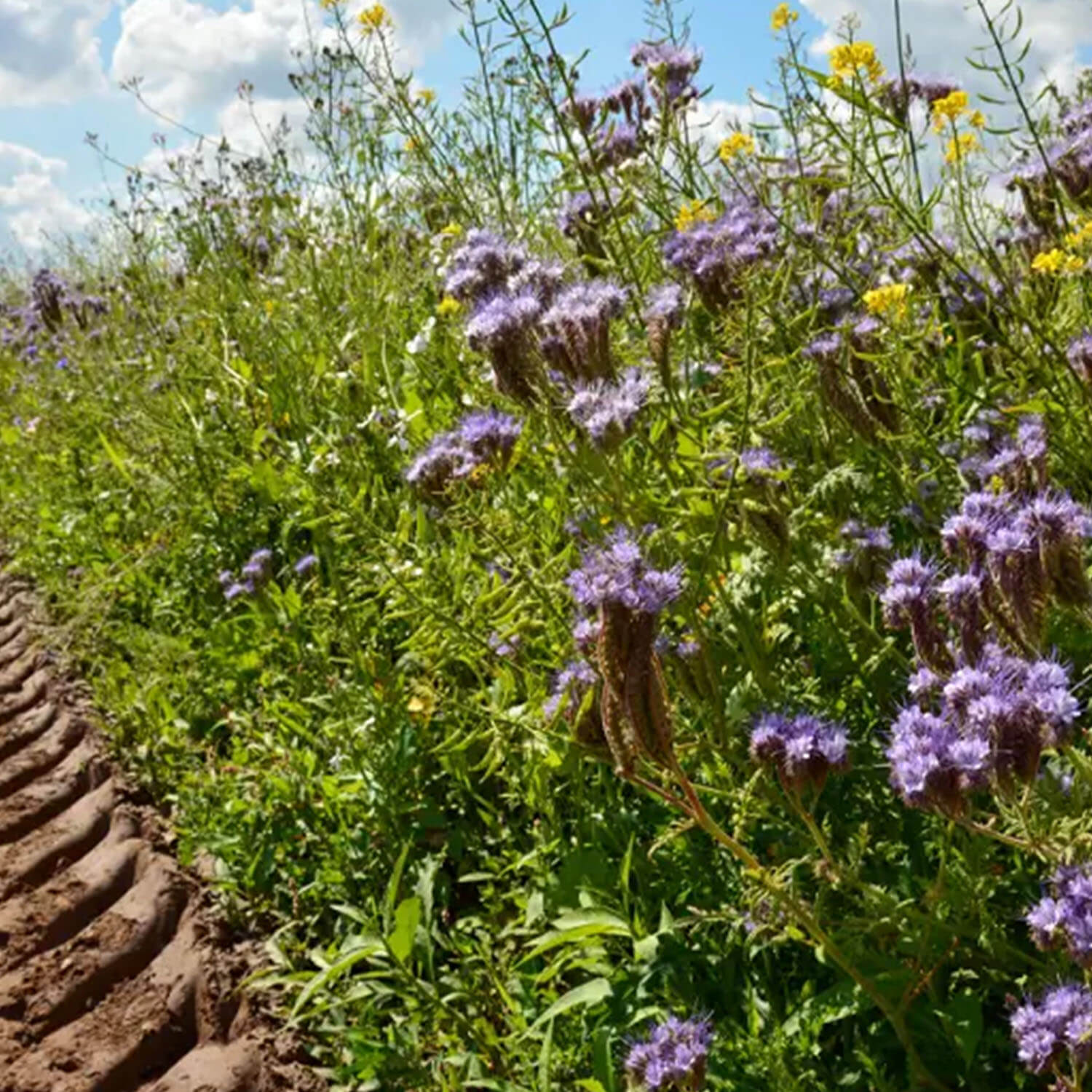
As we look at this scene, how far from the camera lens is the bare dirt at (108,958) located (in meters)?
2.93

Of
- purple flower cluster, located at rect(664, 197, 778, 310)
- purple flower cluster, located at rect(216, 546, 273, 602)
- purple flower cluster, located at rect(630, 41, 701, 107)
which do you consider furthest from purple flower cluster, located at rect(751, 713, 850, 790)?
purple flower cluster, located at rect(216, 546, 273, 602)

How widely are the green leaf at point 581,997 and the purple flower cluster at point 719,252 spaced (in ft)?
4.49

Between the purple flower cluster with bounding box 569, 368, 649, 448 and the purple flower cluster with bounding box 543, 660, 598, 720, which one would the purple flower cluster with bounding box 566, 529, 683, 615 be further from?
the purple flower cluster with bounding box 569, 368, 649, 448

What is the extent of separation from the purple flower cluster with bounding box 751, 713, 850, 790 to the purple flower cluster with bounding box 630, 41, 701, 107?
1840mm

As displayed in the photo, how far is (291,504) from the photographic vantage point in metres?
4.67

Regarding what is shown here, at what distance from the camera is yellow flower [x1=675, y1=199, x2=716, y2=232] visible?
9.84 ft

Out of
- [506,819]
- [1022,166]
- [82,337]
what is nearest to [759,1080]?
[506,819]

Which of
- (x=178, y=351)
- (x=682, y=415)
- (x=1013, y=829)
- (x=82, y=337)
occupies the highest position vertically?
(x=82, y=337)

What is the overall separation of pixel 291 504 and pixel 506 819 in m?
1.74

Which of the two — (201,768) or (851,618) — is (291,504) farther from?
(851,618)

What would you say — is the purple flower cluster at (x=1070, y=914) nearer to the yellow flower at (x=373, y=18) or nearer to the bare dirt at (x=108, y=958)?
the bare dirt at (x=108, y=958)

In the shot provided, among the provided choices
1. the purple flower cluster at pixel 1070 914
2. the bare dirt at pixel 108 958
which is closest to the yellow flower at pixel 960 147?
the purple flower cluster at pixel 1070 914

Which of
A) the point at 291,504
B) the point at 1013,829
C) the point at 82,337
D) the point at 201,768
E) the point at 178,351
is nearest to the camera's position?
the point at 1013,829

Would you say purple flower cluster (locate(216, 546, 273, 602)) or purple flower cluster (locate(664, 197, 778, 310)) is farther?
purple flower cluster (locate(216, 546, 273, 602))
